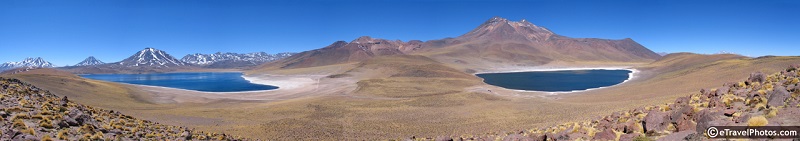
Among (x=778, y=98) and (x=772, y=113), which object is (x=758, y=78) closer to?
(x=778, y=98)

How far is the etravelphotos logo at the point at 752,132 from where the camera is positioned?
8203mm

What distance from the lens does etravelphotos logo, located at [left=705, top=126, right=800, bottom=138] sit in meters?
8.20

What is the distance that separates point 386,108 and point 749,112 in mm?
36473

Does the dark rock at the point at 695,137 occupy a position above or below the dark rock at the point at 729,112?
below

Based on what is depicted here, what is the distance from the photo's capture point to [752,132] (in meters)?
8.73

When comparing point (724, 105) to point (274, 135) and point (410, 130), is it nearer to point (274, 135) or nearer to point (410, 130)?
point (410, 130)

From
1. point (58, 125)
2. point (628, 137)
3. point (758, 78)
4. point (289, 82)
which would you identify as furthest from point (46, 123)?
point (289, 82)

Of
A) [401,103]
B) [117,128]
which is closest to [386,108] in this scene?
[401,103]

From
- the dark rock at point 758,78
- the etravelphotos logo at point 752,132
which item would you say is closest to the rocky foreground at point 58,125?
the etravelphotos logo at point 752,132

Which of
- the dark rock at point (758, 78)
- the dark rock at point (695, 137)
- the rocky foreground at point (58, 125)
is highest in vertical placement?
the dark rock at point (758, 78)

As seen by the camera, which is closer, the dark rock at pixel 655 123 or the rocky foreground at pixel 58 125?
the dark rock at pixel 655 123

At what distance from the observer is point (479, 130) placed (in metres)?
30.7

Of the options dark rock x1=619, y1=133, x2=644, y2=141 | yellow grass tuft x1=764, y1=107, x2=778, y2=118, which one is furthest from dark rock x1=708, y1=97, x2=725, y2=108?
dark rock x1=619, y1=133, x2=644, y2=141

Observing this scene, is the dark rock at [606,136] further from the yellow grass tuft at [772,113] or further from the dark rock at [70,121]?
the dark rock at [70,121]
